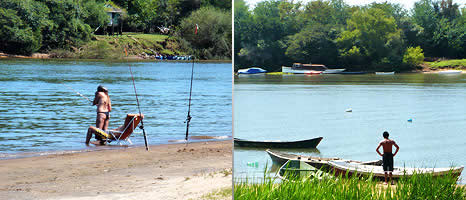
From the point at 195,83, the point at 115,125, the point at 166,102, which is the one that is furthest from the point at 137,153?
the point at 195,83

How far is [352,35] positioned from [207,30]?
20.9 m

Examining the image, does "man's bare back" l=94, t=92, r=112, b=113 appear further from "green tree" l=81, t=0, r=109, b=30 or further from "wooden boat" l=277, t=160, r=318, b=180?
"green tree" l=81, t=0, r=109, b=30

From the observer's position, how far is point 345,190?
3.37m

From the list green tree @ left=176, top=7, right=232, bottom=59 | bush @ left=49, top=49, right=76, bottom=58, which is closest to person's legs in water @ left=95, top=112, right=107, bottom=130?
green tree @ left=176, top=7, right=232, bottom=59

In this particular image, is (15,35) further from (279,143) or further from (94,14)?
(279,143)

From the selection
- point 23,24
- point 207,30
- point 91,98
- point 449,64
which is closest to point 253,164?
point 449,64

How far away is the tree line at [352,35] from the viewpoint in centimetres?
485

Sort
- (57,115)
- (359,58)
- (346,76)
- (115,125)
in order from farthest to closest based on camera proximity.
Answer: (57,115)
(115,125)
(346,76)
(359,58)

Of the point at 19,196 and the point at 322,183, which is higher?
the point at 322,183

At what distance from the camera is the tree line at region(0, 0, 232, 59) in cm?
2481

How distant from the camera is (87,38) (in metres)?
28.1

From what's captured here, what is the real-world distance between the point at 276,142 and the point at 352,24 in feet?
10.9

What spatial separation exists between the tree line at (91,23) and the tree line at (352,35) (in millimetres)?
18341

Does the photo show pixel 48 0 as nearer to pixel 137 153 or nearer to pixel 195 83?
pixel 195 83
